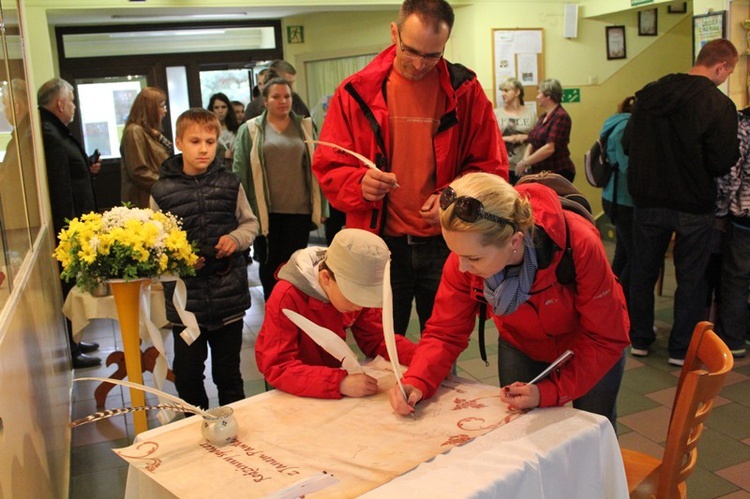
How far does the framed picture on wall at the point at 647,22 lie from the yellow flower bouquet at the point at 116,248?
677 centimetres

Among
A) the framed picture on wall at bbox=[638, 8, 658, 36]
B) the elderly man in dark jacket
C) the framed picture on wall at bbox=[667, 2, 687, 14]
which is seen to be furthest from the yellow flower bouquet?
the framed picture on wall at bbox=[667, 2, 687, 14]

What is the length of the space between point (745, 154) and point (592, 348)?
2.62m

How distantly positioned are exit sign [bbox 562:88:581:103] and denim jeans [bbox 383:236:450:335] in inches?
222

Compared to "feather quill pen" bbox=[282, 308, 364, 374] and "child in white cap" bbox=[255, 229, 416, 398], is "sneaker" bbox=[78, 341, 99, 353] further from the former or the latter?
"feather quill pen" bbox=[282, 308, 364, 374]

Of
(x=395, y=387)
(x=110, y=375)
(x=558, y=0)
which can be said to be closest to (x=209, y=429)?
(x=395, y=387)

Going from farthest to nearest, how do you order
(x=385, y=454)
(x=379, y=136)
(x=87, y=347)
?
(x=87, y=347), (x=379, y=136), (x=385, y=454)

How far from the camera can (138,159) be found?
4383mm

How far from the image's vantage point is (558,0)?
294 inches

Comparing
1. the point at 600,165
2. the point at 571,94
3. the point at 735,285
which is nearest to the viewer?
the point at 735,285

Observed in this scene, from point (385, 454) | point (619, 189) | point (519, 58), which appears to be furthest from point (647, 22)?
point (385, 454)

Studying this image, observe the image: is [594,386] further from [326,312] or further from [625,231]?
[625,231]

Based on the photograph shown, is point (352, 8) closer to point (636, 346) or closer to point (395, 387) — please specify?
point (636, 346)

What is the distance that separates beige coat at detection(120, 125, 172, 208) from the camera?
4.36m

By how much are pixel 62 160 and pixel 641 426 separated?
128 inches
